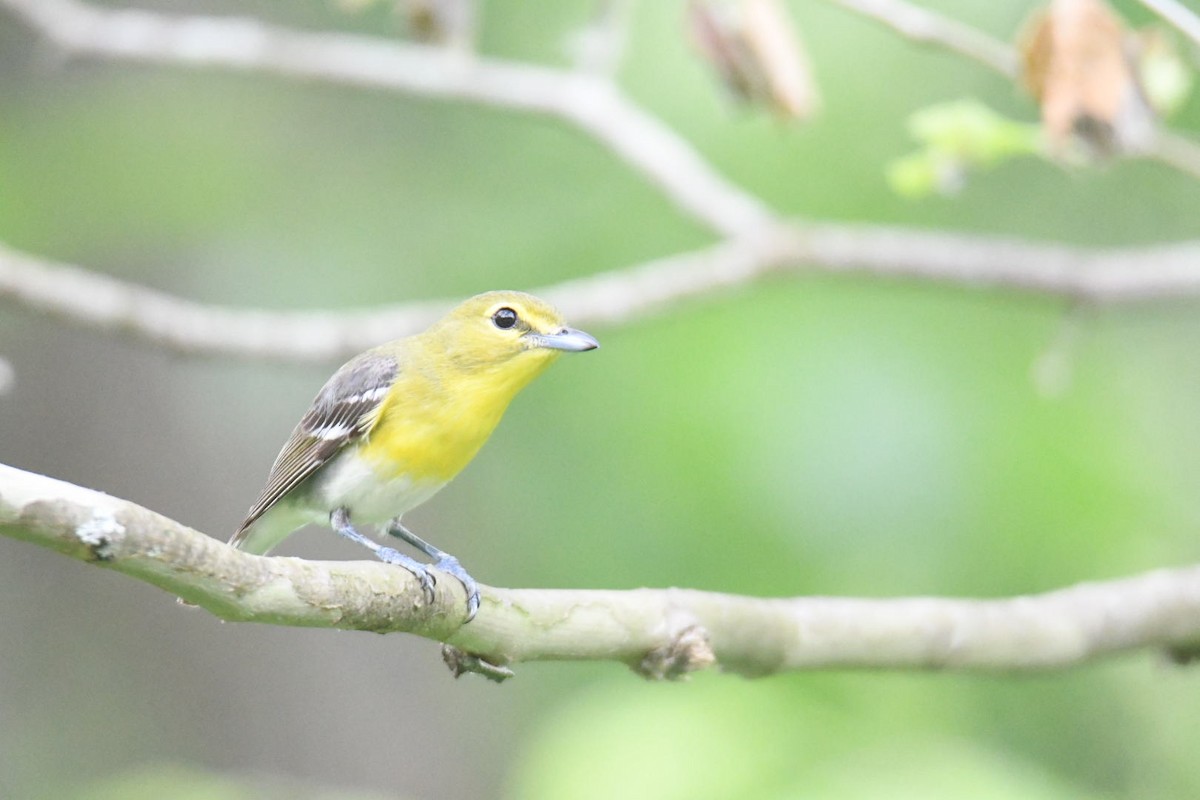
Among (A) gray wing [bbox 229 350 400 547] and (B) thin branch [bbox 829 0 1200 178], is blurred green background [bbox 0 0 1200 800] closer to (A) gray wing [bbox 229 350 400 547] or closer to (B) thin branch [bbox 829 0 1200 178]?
(B) thin branch [bbox 829 0 1200 178]

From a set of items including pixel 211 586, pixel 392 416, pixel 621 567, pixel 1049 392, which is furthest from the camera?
pixel 621 567

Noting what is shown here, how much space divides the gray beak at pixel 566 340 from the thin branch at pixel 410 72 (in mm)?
2439

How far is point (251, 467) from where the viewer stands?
8.59m

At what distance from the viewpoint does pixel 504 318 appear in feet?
13.2

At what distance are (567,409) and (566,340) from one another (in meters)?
4.10

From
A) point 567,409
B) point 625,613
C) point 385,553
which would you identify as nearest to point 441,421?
point 385,553

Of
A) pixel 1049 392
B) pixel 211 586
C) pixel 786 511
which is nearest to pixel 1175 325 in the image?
pixel 1049 392

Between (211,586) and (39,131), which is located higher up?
(39,131)

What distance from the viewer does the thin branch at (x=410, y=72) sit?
21.0 ft

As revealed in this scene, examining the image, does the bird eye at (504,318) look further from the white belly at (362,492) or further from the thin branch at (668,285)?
the thin branch at (668,285)

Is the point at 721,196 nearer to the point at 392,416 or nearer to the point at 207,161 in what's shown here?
the point at 392,416

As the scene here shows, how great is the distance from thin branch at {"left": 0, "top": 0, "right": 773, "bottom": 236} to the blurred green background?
0.33m

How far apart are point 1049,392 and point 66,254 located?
588cm

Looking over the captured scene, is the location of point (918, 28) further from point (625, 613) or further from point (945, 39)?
point (625, 613)
